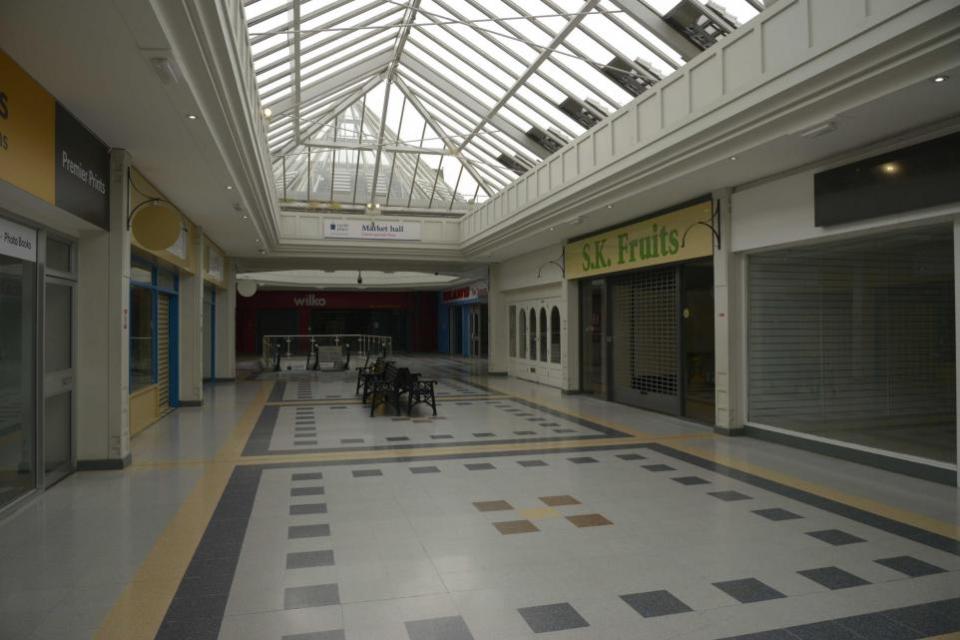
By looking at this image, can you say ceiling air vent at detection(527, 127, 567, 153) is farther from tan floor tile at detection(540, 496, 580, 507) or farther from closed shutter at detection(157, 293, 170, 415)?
tan floor tile at detection(540, 496, 580, 507)

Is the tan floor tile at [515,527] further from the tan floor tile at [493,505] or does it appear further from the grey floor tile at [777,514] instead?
the grey floor tile at [777,514]

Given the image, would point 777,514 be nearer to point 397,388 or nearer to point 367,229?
point 397,388

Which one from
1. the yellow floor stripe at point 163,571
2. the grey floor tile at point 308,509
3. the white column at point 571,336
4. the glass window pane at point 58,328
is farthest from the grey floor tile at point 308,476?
the white column at point 571,336

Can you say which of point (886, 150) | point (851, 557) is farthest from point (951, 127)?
point (851, 557)

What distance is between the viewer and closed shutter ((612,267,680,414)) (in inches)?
395

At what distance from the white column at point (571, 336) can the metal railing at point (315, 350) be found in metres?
7.72

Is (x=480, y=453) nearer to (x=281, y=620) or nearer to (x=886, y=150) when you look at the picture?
(x=281, y=620)

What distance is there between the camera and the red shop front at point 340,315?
30.8m

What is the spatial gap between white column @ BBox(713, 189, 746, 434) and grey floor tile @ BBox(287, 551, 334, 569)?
5.99 meters

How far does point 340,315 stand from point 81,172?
89.1 feet

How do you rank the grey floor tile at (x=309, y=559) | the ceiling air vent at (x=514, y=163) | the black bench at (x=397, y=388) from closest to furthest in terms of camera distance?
the grey floor tile at (x=309, y=559) < the black bench at (x=397, y=388) < the ceiling air vent at (x=514, y=163)

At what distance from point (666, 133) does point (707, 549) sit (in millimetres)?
4777

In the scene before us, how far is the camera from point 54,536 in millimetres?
4383

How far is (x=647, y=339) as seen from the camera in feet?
35.4
